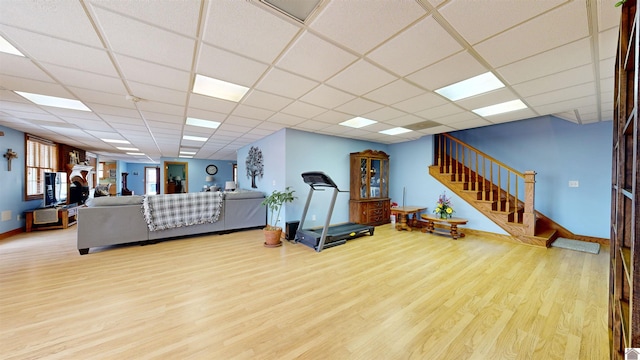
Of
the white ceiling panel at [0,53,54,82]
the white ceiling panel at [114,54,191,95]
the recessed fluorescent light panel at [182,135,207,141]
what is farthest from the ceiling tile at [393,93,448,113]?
the recessed fluorescent light panel at [182,135,207,141]

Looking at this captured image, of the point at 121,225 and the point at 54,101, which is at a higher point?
the point at 54,101

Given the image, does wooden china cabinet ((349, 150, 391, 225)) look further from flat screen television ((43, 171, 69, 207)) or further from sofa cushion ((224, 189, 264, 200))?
flat screen television ((43, 171, 69, 207))

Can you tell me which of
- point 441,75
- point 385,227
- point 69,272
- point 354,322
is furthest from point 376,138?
point 69,272

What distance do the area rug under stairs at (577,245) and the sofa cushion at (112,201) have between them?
302 inches

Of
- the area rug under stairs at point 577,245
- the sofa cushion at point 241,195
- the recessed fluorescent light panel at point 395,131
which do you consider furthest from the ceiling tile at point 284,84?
the area rug under stairs at point 577,245

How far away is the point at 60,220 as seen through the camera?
550 cm

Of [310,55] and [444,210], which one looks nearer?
[310,55]

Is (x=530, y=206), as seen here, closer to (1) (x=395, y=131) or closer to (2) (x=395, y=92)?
(1) (x=395, y=131)

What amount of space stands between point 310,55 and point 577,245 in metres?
5.68

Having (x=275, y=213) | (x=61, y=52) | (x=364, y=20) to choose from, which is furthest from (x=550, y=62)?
(x=275, y=213)

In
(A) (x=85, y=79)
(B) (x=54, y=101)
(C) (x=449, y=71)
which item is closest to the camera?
(C) (x=449, y=71)

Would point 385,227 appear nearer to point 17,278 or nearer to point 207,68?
point 207,68

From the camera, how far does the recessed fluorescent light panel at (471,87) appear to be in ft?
8.62

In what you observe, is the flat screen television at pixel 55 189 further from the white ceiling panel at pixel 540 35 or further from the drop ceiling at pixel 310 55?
the white ceiling panel at pixel 540 35
